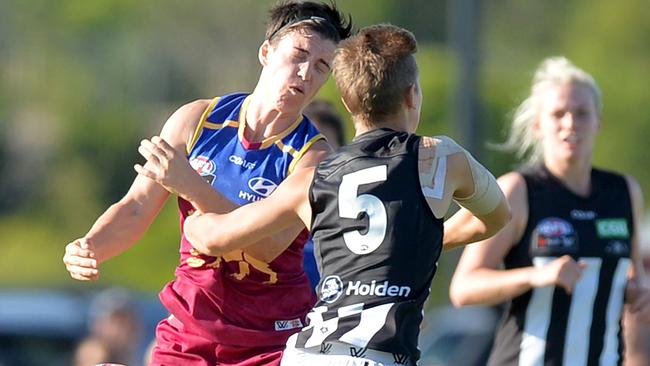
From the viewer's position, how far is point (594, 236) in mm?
6508

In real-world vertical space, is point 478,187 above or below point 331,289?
above

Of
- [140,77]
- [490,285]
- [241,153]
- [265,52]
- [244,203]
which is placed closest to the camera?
[244,203]

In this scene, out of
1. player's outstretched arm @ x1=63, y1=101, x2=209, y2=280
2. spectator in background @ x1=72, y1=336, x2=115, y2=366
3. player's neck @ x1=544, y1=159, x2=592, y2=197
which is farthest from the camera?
spectator in background @ x1=72, y1=336, x2=115, y2=366

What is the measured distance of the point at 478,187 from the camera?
485 centimetres

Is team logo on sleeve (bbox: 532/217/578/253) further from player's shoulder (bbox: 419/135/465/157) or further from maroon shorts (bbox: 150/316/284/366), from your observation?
player's shoulder (bbox: 419/135/465/157)

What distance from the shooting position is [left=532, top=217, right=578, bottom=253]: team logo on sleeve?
6.49 m

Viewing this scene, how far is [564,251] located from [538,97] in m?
0.74

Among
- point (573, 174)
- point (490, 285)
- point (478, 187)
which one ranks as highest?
point (478, 187)

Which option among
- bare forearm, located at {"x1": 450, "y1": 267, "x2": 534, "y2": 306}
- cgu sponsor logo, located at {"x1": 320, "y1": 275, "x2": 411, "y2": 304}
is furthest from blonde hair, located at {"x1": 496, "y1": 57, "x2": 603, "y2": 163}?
cgu sponsor logo, located at {"x1": 320, "y1": 275, "x2": 411, "y2": 304}

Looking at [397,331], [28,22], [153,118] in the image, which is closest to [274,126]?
[397,331]

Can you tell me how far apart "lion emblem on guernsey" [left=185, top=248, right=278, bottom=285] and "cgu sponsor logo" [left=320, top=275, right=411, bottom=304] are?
2.23ft

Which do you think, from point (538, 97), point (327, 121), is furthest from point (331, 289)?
point (327, 121)

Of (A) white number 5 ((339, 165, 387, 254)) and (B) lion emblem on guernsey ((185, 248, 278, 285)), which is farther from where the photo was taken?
(B) lion emblem on guernsey ((185, 248, 278, 285))

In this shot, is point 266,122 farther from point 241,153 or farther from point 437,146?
point 437,146
